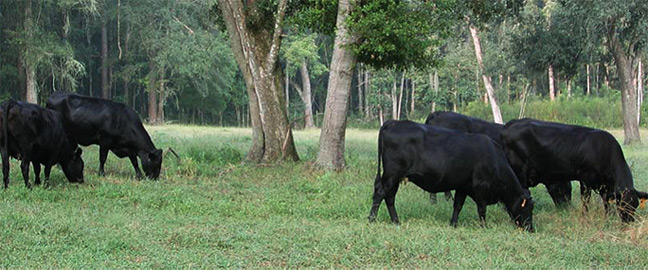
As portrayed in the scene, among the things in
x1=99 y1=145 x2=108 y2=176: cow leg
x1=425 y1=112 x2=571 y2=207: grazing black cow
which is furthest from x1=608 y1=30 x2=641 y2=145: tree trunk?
x1=99 y1=145 x2=108 y2=176: cow leg

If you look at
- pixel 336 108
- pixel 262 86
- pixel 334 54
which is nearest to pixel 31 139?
pixel 262 86

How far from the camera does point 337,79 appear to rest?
1531 cm

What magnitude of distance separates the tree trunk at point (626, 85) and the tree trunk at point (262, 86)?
13.4 metres

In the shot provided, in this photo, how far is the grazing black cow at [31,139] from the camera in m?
11.4

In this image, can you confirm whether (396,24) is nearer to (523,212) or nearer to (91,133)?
(523,212)

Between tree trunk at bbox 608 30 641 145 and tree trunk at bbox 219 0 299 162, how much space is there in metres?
13.4

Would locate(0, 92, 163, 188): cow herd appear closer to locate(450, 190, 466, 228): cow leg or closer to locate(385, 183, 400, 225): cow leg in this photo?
locate(385, 183, 400, 225): cow leg

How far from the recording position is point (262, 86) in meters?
16.5

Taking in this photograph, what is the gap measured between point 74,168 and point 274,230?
5.16 metres

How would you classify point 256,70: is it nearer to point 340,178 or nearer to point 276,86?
point 276,86

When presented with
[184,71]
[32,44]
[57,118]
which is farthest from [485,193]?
[184,71]

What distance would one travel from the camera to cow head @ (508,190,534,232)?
30.0ft

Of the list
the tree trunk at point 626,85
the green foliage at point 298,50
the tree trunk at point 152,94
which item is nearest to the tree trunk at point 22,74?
the tree trunk at point 152,94

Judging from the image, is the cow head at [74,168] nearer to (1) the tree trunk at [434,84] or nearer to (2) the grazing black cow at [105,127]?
(2) the grazing black cow at [105,127]
